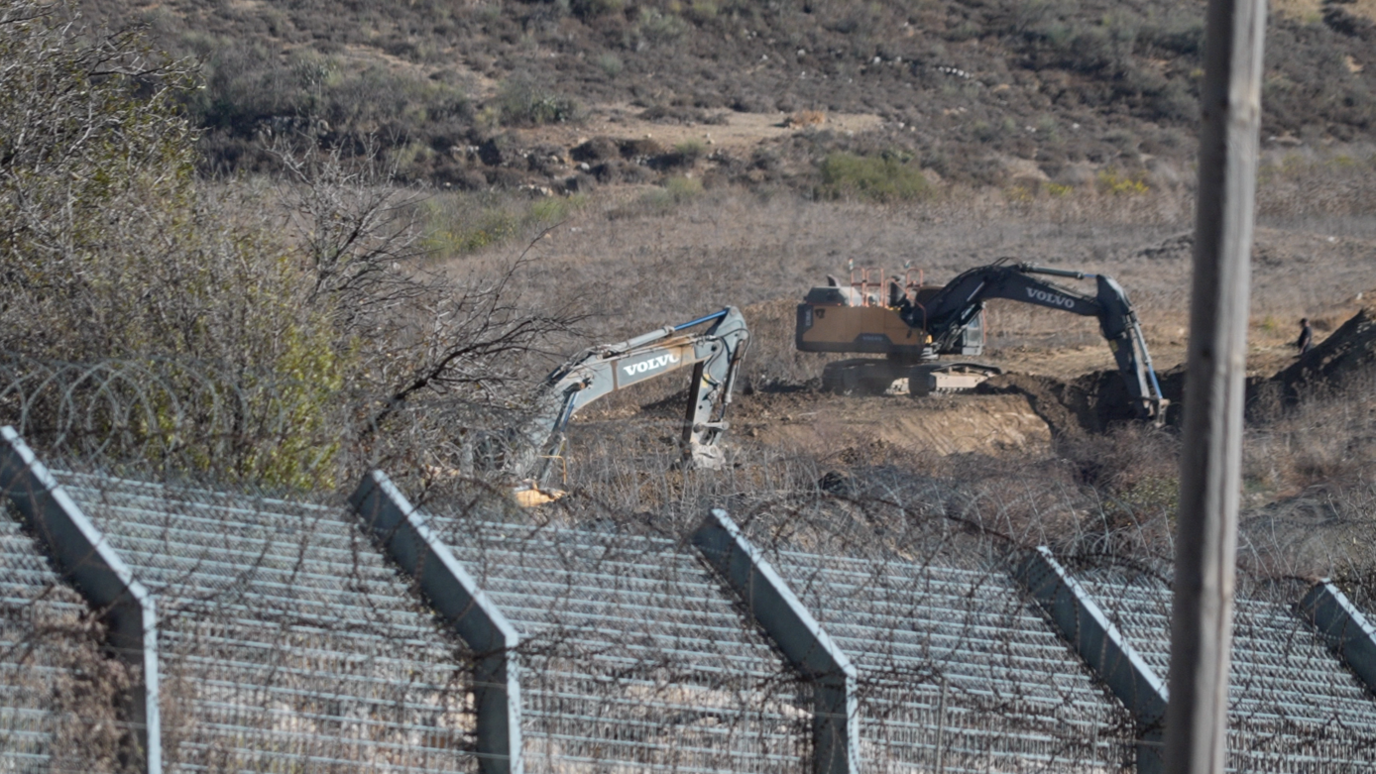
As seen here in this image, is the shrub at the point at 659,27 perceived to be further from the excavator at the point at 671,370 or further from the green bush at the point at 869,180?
the excavator at the point at 671,370

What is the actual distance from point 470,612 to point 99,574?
1330 mm

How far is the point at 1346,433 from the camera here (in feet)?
69.2

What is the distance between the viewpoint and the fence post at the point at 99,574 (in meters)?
4.76

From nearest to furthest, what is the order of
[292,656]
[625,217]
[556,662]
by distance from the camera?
[292,656], [556,662], [625,217]

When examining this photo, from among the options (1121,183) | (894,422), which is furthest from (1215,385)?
(1121,183)

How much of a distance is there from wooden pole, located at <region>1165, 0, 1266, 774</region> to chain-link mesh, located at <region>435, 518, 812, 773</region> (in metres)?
1.66

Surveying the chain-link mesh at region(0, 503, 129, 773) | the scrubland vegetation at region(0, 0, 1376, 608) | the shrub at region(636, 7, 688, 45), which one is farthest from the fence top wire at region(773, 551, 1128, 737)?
the shrub at region(636, 7, 688, 45)

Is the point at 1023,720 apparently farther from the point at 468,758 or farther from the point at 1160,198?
the point at 1160,198

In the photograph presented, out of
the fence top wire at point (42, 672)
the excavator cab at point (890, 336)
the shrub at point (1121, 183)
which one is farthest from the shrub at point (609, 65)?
the fence top wire at point (42, 672)

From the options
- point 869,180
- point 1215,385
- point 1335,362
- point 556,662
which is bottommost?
point 556,662

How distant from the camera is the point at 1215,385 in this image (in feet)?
13.5

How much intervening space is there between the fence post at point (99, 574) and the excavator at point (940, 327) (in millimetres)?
19490

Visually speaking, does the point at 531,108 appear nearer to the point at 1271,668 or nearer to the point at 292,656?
the point at 1271,668

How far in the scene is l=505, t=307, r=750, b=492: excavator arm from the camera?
1611 centimetres
